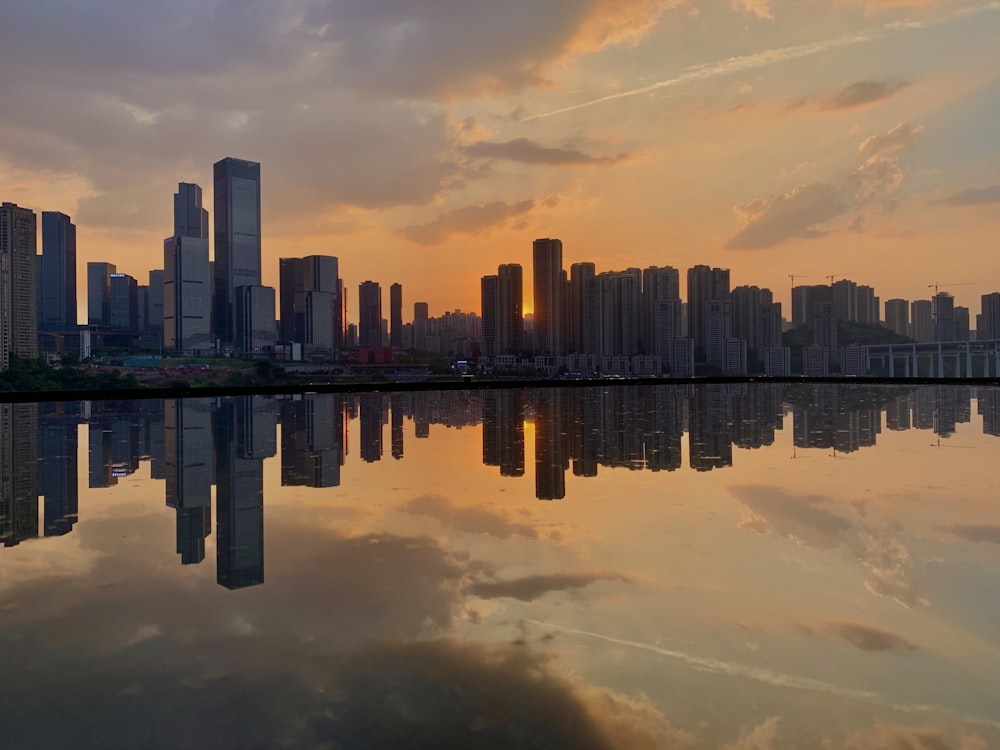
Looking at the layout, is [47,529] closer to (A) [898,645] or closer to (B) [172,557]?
A: (B) [172,557]

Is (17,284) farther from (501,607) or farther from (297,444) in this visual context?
(501,607)

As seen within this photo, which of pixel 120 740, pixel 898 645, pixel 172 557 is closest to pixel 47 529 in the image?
pixel 172 557

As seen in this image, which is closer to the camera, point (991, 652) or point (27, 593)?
point (991, 652)

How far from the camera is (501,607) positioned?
26.5 feet

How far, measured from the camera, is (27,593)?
28.3 feet

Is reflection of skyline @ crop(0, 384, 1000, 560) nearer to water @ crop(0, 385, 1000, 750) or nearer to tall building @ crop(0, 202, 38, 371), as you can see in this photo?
water @ crop(0, 385, 1000, 750)

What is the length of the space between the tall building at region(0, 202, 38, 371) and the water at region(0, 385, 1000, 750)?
128984mm

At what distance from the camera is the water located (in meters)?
5.50

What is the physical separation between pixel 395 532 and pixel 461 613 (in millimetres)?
4086

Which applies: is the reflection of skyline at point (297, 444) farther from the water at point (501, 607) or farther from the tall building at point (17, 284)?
the tall building at point (17, 284)

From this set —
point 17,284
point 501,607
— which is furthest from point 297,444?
point 17,284

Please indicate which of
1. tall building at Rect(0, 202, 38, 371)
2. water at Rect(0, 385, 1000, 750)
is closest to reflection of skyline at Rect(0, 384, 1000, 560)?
water at Rect(0, 385, 1000, 750)

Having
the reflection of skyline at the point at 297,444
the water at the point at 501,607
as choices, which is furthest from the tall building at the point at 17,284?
the water at the point at 501,607

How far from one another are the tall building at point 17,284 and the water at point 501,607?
12898 cm
